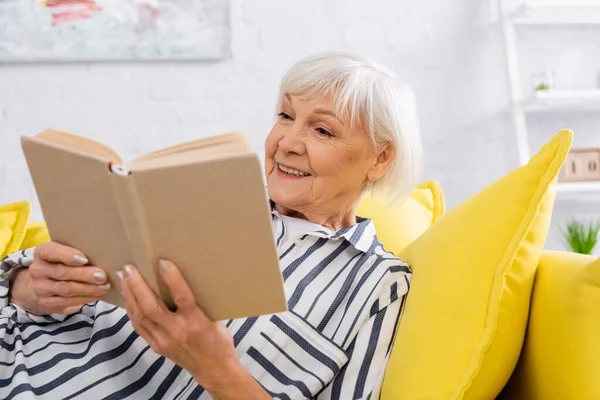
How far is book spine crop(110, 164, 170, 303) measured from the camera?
2.58ft

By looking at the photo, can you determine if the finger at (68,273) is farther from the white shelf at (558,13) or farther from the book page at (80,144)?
the white shelf at (558,13)

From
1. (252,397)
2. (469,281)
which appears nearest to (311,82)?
(469,281)

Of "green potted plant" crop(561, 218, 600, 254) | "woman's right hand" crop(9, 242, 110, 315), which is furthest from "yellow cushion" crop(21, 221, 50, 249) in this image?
"green potted plant" crop(561, 218, 600, 254)

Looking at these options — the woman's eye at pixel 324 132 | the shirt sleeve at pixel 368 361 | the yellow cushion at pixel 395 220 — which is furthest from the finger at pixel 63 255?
the yellow cushion at pixel 395 220

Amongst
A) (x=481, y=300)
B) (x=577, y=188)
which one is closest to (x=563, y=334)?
(x=481, y=300)

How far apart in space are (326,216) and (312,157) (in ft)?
0.48

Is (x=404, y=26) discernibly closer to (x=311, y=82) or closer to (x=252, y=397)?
(x=311, y=82)

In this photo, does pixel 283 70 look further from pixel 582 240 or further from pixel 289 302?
pixel 289 302

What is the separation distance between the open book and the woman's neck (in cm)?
55

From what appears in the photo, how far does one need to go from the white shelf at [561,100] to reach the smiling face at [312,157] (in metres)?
1.36

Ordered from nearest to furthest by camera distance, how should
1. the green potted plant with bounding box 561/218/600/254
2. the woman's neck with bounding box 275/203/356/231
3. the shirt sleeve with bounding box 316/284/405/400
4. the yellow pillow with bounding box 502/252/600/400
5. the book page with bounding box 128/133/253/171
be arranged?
the book page with bounding box 128/133/253/171
the yellow pillow with bounding box 502/252/600/400
the shirt sleeve with bounding box 316/284/405/400
the woman's neck with bounding box 275/203/356/231
the green potted plant with bounding box 561/218/600/254

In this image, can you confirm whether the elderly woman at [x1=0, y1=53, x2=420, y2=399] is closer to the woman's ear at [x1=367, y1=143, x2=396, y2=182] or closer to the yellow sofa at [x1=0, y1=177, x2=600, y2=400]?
the woman's ear at [x1=367, y1=143, x2=396, y2=182]

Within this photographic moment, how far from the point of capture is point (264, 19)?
264cm

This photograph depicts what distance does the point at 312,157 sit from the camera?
1.36 metres
